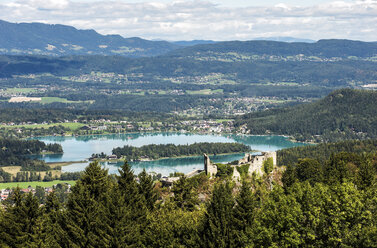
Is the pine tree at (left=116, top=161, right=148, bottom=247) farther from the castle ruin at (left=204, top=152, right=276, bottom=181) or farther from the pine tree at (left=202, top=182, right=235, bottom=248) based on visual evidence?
the castle ruin at (left=204, top=152, right=276, bottom=181)

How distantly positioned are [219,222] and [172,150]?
122 m

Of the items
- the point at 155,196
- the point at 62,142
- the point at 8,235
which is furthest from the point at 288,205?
the point at 62,142

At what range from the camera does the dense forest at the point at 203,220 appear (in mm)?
34219

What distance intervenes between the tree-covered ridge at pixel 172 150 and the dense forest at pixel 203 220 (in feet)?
356

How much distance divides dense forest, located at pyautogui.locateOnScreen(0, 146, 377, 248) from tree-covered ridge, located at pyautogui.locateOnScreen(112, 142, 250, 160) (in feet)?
356

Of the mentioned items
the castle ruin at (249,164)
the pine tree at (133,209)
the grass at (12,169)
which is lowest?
the grass at (12,169)

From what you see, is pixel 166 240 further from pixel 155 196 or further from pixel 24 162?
pixel 24 162

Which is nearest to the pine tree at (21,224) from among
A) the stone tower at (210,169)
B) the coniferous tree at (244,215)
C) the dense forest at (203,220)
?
the dense forest at (203,220)

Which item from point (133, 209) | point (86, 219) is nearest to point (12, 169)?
point (133, 209)

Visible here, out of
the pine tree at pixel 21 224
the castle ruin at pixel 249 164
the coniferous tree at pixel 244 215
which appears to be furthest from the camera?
the castle ruin at pixel 249 164

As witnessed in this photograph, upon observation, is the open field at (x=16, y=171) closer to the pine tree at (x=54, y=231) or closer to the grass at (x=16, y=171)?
the grass at (x=16, y=171)

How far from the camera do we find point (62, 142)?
193m

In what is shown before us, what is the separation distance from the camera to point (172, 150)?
15850cm

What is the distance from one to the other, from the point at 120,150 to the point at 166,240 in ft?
401
